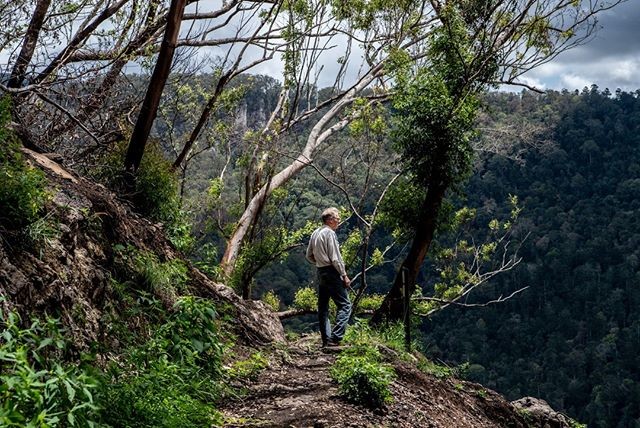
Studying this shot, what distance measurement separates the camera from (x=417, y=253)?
12867mm

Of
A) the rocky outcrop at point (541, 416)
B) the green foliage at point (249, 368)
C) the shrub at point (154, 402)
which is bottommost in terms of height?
the rocky outcrop at point (541, 416)

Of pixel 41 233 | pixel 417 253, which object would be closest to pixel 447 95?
pixel 417 253

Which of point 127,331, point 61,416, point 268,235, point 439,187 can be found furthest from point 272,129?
point 61,416

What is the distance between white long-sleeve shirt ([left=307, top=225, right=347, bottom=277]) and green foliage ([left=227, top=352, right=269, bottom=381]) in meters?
1.46

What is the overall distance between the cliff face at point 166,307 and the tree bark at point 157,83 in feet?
3.79

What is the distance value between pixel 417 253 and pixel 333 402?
689cm

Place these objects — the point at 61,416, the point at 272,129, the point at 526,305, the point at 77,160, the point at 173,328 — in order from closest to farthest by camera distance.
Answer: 1. the point at 61,416
2. the point at 173,328
3. the point at 77,160
4. the point at 272,129
5. the point at 526,305

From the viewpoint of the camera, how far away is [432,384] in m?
8.73

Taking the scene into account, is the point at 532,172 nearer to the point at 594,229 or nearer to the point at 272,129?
the point at 594,229

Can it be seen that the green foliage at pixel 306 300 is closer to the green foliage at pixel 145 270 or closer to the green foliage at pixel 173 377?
the green foliage at pixel 145 270

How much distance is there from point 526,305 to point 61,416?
234 feet

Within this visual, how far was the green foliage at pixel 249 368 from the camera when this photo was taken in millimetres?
6938

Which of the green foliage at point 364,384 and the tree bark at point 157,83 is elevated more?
the tree bark at point 157,83

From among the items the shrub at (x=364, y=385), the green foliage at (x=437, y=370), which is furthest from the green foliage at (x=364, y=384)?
the green foliage at (x=437, y=370)
